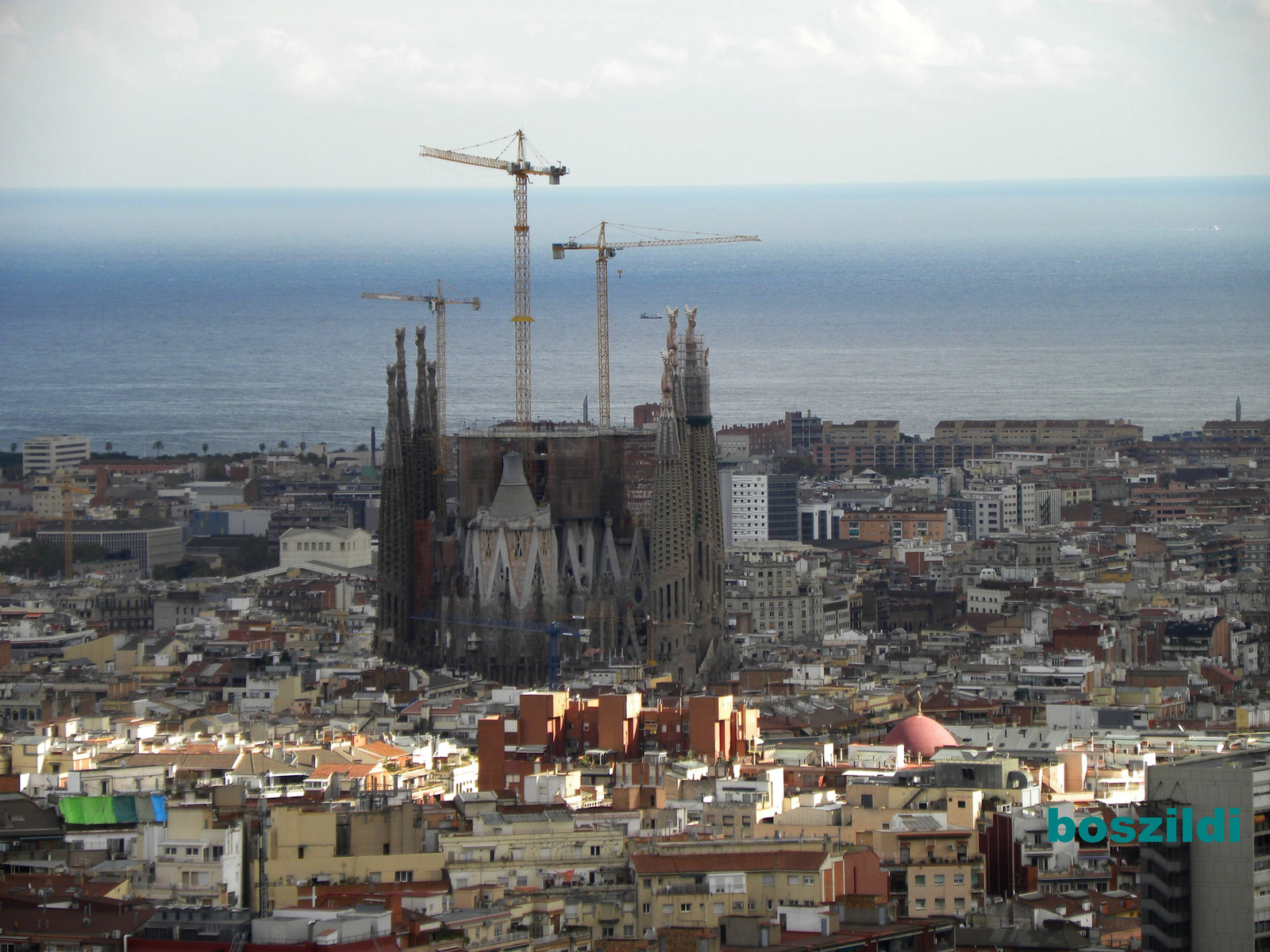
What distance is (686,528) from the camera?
63.5 meters

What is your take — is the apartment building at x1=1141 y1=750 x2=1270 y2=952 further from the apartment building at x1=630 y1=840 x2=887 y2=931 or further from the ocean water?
the ocean water

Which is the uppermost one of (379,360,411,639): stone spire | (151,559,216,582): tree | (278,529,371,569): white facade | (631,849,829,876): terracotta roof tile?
(379,360,411,639): stone spire

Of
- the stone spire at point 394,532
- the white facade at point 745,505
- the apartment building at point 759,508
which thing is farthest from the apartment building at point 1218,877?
the white facade at point 745,505

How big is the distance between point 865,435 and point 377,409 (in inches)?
1271

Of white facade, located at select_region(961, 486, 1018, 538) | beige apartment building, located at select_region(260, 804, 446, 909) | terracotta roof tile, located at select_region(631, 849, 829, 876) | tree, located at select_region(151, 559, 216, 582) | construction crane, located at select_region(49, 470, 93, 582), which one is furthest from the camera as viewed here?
white facade, located at select_region(961, 486, 1018, 538)

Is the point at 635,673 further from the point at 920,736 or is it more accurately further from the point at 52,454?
the point at 52,454

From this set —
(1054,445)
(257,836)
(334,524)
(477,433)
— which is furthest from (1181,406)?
(257,836)

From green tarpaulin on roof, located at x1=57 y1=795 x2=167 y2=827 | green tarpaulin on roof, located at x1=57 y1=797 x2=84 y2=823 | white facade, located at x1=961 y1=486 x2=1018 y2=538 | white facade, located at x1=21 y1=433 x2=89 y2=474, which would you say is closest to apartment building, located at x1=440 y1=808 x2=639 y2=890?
green tarpaulin on roof, located at x1=57 y1=795 x2=167 y2=827

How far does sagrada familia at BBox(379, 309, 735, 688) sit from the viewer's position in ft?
205

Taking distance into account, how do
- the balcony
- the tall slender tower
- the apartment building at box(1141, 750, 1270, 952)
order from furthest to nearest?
the tall slender tower → the balcony → the apartment building at box(1141, 750, 1270, 952)

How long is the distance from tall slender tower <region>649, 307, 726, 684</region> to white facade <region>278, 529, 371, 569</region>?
25.4m

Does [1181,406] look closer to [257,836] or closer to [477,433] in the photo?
[477,433]

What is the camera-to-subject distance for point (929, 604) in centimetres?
7675

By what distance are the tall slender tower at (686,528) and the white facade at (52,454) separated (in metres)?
55.0
